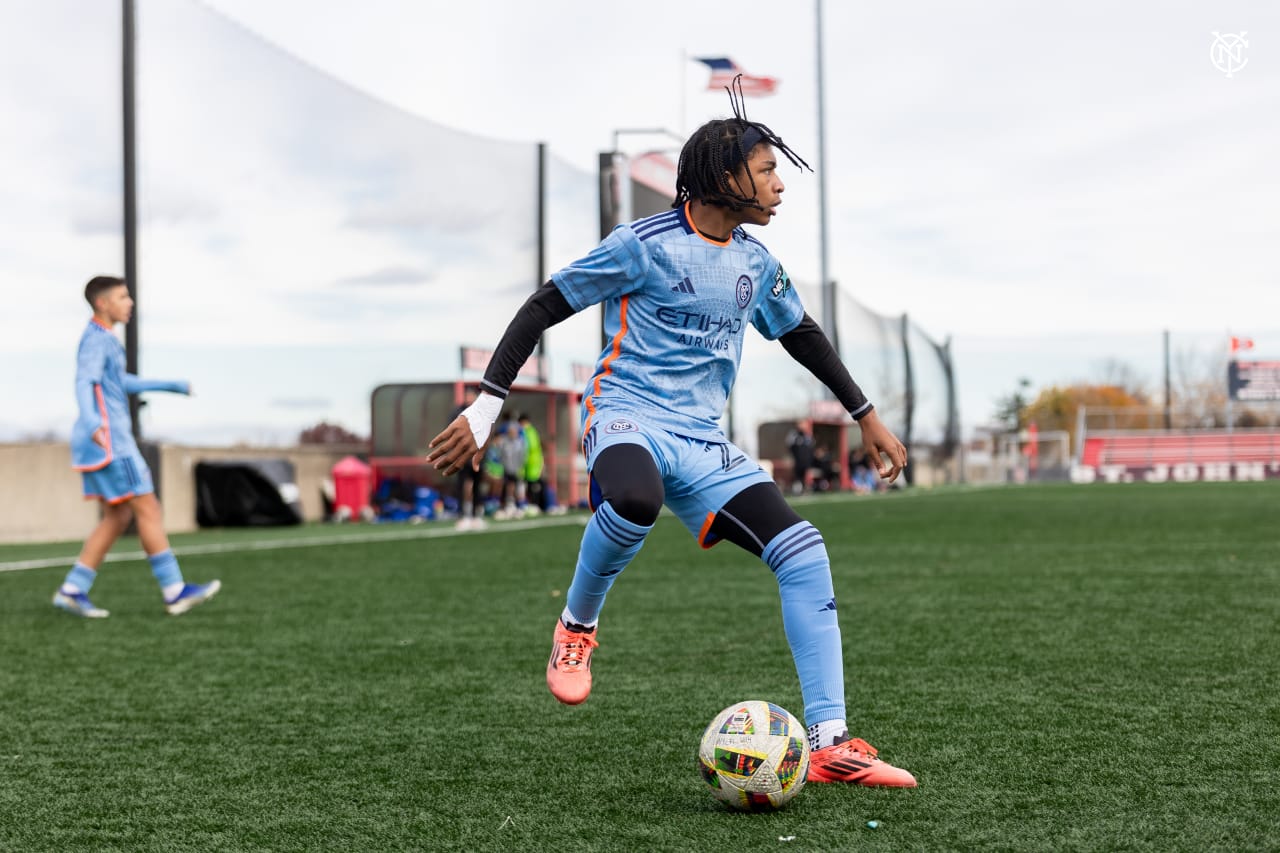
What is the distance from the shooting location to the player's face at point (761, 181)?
3.65 meters

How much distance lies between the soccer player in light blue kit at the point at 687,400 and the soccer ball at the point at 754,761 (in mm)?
206

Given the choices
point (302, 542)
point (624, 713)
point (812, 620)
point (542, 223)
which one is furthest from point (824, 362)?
point (542, 223)

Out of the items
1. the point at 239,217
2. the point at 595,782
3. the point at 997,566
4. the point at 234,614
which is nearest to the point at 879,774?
the point at 595,782

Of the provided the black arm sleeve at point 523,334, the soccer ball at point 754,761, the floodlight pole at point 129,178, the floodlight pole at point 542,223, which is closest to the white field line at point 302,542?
the floodlight pole at point 129,178

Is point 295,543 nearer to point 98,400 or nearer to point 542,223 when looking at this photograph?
point 98,400

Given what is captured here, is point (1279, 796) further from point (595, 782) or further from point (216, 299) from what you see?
point (216, 299)

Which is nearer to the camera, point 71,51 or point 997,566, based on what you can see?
→ point 997,566

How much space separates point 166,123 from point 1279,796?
50.6 ft

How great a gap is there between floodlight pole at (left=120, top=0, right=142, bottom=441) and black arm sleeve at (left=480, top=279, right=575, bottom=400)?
1247cm

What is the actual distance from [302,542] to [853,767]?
1218cm

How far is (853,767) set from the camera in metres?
3.40

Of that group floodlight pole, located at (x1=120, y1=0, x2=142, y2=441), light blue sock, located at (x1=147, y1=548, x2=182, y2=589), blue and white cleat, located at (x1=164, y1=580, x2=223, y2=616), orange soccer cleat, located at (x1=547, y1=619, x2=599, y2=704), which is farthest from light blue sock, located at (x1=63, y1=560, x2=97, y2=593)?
floodlight pole, located at (x1=120, y1=0, x2=142, y2=441)

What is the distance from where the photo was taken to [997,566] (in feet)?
33.3

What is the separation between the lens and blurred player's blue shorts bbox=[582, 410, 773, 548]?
3.61 metres
